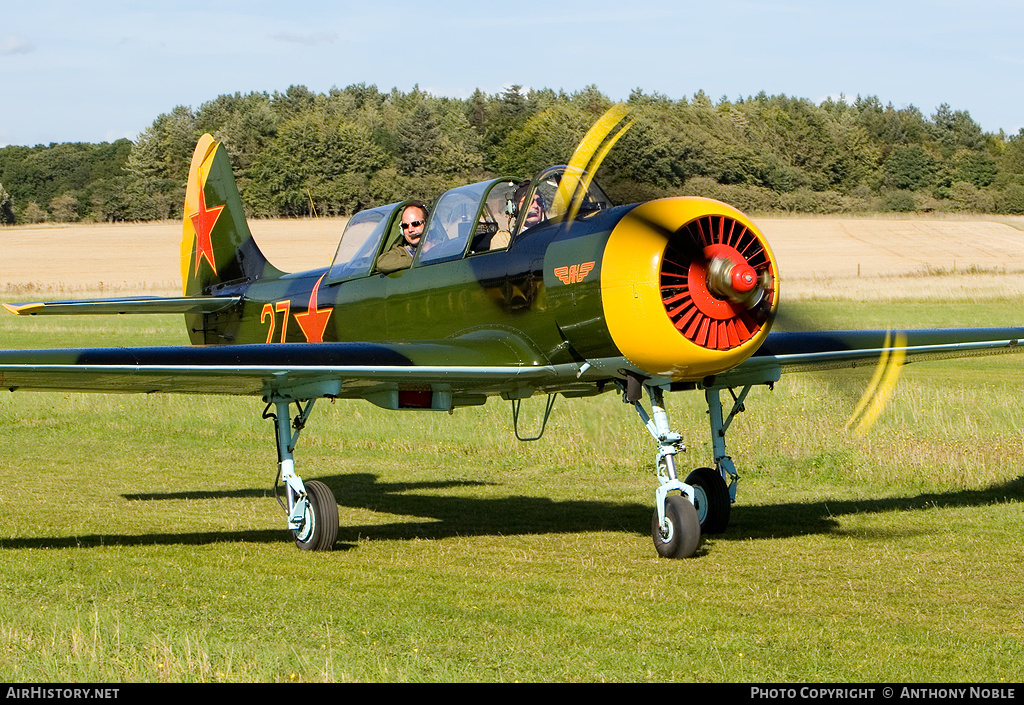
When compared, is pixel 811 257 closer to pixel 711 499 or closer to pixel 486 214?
pixel 711 499

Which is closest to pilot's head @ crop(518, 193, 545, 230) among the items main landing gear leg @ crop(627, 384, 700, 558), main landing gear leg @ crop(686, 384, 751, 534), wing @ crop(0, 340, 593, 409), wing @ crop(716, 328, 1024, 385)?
wing @ crop(0, 340, 593, 409)

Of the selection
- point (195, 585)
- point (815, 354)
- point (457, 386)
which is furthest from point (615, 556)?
point (195, 585)

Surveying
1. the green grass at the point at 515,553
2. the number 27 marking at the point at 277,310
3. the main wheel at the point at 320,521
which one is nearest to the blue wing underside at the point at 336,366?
the green grass at the point at 515,553

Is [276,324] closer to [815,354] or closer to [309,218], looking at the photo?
[815,354]

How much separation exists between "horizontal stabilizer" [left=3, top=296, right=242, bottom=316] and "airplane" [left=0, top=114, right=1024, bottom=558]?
7 centimetres

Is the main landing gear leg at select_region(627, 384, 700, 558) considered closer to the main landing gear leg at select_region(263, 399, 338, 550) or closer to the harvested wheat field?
the main landing gear leg at select_region(263, 399, 338, 550)

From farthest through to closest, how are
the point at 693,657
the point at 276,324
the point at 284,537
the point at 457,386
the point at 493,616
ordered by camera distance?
1. the point at 276,324
2. the point at 284,537
3. the point at 457,386
4. the point at 493,616
5. the point at 693,657

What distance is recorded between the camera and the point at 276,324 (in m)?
12.9

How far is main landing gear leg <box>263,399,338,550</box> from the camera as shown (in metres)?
9.81

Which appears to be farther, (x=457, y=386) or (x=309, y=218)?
(x=309, y=218)

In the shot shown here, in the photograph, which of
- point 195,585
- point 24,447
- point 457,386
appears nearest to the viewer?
point 195,585

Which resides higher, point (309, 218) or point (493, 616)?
point (309, 218)

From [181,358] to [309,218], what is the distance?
154 ft

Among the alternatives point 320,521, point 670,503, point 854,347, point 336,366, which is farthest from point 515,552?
point 854,347
